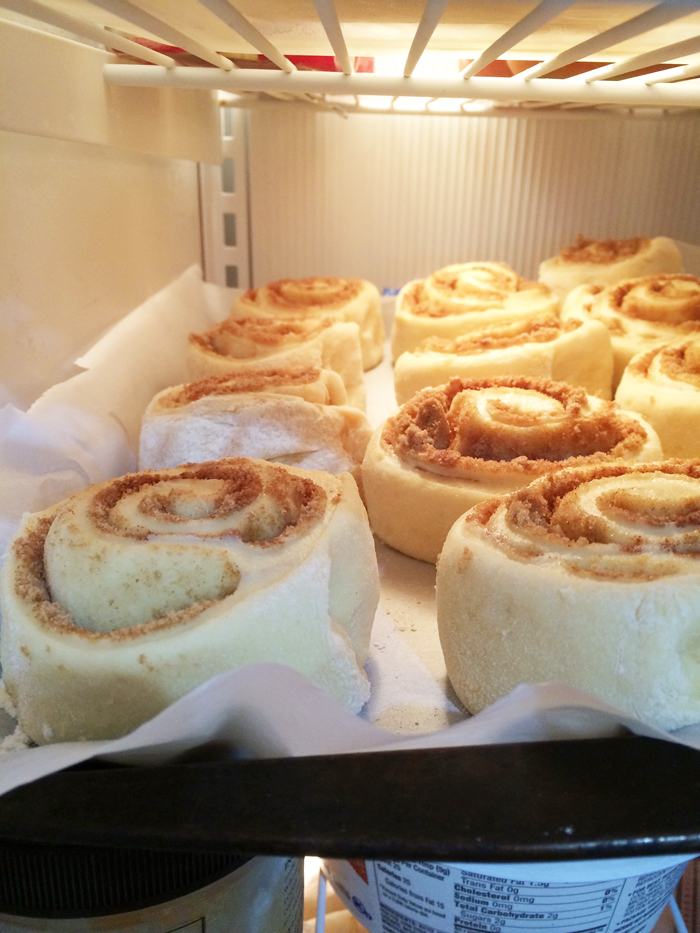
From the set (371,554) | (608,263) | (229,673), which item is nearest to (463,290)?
(608,263)

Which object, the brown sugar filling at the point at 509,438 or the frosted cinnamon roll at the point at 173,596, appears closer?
the frosted cinnamon roll at the point at 173,596

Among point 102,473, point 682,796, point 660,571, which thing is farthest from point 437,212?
point 682,796

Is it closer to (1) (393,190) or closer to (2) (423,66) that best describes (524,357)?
(2) (423,66)

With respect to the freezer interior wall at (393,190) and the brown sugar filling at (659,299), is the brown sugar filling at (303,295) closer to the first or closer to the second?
the freezer interior wall at (393,190)

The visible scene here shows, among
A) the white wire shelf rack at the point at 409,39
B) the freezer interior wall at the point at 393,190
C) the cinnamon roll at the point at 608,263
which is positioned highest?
the white wire shelf rack at the point at 409,39

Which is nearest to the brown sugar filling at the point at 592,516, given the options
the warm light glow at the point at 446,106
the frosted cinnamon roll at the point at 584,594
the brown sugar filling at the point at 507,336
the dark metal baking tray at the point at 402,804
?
the frosted cinnamon roll at the point at 584,594

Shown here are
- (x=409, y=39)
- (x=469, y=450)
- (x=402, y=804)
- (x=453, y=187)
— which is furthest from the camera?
(x=453, y=187)
